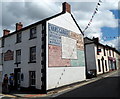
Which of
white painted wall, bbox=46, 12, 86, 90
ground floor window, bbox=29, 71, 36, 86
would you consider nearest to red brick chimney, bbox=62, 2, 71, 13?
white painted wall, bbox=46, 12, 86, 90

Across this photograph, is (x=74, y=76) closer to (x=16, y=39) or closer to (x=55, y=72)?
(x=55, y=72)

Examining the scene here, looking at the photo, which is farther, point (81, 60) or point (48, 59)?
point (81, 60)

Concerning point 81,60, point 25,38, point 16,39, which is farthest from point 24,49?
point 81,60

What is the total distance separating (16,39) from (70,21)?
24.2ft

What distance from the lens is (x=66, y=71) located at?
14703 millimetres

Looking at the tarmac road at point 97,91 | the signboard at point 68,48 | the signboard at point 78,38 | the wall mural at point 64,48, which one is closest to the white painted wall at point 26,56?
the wall mural at point 64,48

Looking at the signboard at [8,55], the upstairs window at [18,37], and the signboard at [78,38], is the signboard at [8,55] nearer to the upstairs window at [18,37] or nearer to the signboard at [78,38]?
the upstairs window at [18,37]

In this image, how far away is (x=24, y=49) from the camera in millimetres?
15133

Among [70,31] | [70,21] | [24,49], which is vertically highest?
[70,21]

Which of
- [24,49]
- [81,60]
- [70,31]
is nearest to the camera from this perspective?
[24,49]

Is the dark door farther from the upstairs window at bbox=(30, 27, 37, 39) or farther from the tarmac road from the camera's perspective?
the tarmac road

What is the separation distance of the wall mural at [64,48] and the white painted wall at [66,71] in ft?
1.58

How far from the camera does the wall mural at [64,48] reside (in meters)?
13.4

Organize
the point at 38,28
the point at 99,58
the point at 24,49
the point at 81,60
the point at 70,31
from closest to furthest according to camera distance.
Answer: the point at 38,28 → the point at 24,49 → the point at 70,31 → the point at 81,60 → the point at 99,58
